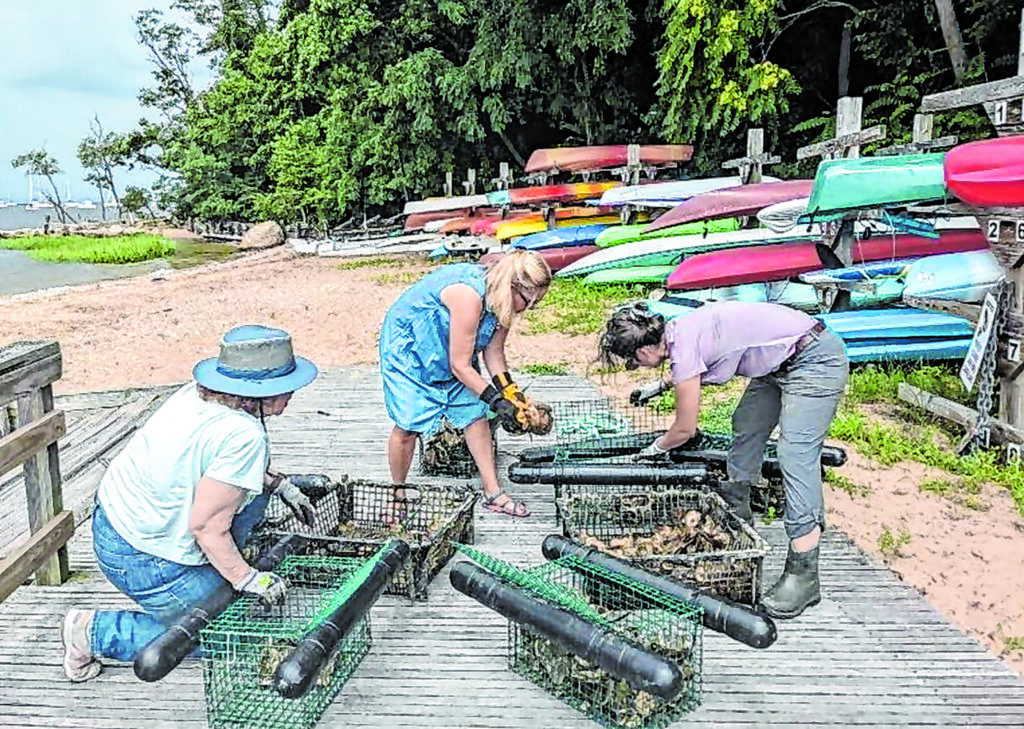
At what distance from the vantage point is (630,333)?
3.63 metres

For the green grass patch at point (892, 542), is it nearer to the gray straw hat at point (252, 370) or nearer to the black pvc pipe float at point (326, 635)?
the black pvc pipe float at point (326, 635)

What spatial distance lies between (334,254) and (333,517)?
21357 mm

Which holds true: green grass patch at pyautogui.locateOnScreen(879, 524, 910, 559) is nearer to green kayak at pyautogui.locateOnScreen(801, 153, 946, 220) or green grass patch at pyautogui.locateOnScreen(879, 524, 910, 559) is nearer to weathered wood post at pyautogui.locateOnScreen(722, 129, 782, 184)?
green kayak at pyautogui.locateOnScreen(801, 153, 946, 220)

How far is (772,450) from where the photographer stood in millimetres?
4648

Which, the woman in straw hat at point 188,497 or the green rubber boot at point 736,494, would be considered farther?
the green rubber boot at point 736,494

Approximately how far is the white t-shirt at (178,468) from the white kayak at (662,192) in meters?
13.5

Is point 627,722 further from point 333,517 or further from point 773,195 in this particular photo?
point 773,195

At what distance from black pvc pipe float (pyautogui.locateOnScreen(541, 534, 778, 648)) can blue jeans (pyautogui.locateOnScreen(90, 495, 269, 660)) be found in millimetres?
1370

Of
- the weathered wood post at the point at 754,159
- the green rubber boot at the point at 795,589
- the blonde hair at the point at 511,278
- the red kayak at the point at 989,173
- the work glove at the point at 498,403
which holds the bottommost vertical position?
the green rubber boot at the point at 795,589

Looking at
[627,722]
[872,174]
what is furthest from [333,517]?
[872,174]

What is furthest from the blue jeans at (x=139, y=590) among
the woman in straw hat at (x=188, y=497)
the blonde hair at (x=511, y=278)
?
the blonde hair at (x=511, y=278)

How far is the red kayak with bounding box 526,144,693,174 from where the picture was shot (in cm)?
1764

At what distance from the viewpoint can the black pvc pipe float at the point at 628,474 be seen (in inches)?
171

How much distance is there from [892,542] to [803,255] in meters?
5.89
